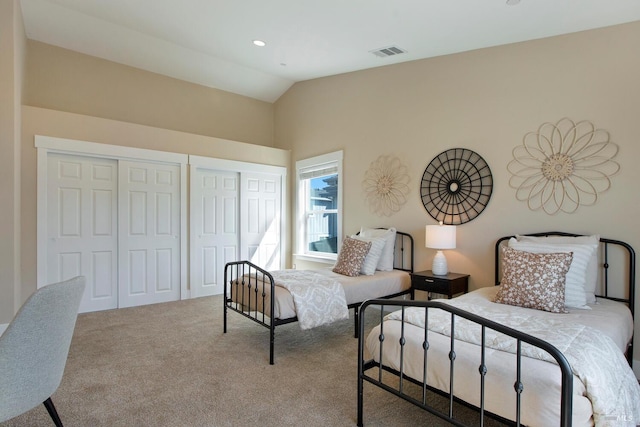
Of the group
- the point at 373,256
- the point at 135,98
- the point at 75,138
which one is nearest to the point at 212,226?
the point at 75,138

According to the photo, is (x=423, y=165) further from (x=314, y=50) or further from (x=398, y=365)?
(x=398, y=365)

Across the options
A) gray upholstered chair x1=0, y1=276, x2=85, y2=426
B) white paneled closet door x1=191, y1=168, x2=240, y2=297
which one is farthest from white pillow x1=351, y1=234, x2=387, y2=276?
gray upholstered chair x1=0, y1=276, x2=85, y2=426

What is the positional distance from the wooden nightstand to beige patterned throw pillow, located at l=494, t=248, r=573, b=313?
83 cm

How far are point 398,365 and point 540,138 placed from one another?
263 centimetres

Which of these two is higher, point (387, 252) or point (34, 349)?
point (387, 252)

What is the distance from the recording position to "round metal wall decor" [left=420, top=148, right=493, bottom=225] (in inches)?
151

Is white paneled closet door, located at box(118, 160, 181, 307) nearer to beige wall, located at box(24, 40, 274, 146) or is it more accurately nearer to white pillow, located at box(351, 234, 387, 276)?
beige wall, located at box(24, 40, 274, 146)

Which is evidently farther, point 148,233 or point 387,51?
point 148,233

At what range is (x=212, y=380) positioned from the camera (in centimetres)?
278

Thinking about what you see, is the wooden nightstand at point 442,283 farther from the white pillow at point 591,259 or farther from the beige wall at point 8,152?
the beige wall at point 8,152

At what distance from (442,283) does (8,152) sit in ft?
15.5

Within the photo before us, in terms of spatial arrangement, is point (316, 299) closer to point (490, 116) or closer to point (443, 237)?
point (443, 237)

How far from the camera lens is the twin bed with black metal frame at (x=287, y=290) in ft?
10.5

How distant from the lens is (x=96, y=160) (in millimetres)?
4684
